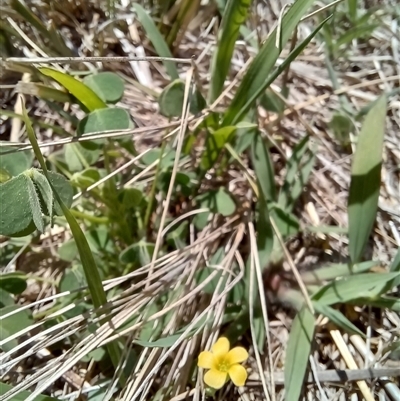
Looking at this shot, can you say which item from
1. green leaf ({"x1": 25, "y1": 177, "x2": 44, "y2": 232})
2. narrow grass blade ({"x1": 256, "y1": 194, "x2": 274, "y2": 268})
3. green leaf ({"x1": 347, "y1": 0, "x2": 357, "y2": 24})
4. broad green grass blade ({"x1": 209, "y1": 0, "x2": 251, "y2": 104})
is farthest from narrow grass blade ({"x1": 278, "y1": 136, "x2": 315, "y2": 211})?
green leaf ({"x1": 25, "y1": 177, "x2": 44, "y2": 232})

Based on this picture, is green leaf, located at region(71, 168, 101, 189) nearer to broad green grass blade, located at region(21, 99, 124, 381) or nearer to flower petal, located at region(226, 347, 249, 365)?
broad green grass blade, located at region(21, 99, 124, 381)

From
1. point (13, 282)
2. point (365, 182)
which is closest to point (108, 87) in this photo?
point (13, 282)

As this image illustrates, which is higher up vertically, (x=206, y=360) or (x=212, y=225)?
(x=212, y=225)

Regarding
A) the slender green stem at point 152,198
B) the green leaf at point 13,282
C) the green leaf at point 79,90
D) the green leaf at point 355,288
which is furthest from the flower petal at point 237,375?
the green leaf at point 79,90

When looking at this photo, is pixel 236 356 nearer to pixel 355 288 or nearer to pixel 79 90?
pixel 355 288

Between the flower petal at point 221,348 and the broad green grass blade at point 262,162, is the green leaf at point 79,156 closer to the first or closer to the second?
the broad green grass blade at point 262,162

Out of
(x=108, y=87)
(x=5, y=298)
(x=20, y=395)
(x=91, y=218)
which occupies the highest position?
(x=108, y=87)

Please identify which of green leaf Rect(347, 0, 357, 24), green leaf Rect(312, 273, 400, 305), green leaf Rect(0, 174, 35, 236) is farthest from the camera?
green leaf Rect(347, 0, 357, 24)
